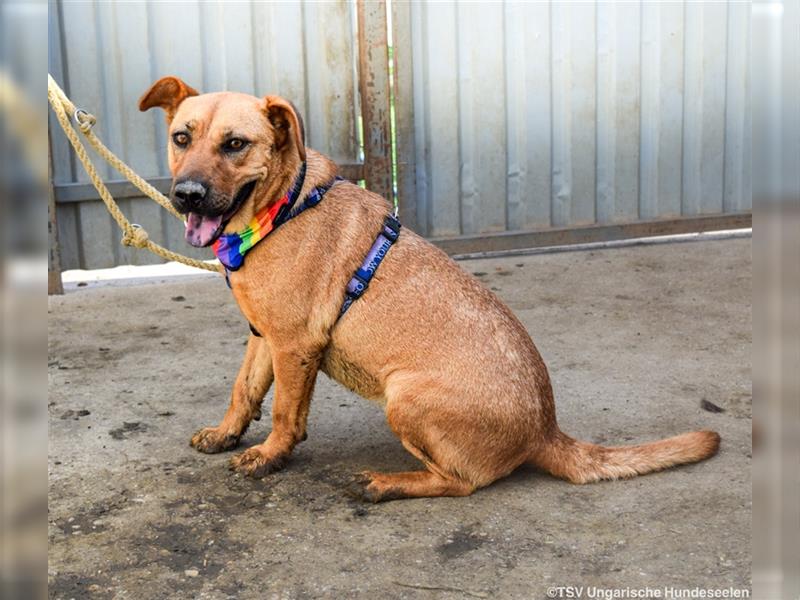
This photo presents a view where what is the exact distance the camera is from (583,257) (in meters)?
7.86

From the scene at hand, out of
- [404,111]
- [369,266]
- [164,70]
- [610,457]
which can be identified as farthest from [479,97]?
[610,457]

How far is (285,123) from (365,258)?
1.95 feet

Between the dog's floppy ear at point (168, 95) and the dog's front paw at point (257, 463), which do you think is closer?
the dog's floppy ear at point (168, 95)

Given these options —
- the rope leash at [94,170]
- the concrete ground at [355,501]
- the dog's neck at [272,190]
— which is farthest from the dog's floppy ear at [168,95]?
the concrete ground at [355,501]

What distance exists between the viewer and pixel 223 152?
11.6 ft

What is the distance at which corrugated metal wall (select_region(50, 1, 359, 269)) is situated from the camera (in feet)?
22.8

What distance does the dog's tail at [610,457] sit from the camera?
376cm

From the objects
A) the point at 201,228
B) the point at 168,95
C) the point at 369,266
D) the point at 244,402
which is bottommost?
the point at 244,402

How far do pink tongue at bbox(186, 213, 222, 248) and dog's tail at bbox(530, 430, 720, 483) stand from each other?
1462 mm

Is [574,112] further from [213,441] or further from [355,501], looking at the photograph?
[355,501]

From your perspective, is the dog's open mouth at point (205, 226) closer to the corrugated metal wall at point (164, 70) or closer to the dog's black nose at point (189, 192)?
the dog's black nose at point (189, 192)

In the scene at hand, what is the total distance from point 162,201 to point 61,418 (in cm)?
116

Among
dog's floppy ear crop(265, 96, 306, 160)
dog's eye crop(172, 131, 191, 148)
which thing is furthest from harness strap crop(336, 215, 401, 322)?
dog's eye crop(172, 131, 191, 148)

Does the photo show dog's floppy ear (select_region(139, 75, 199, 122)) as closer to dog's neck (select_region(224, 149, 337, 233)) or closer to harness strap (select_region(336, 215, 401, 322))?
dog's neck (select_region(224, 149, 337, 233))
